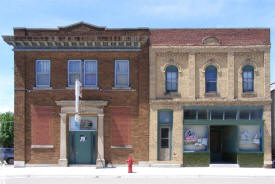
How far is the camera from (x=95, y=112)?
20.8m

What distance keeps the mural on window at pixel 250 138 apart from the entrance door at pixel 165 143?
4444mm

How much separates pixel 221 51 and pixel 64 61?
32.4ft

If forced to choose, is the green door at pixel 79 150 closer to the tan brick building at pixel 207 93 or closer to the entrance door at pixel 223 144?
the tan brick building at pixel 207 93

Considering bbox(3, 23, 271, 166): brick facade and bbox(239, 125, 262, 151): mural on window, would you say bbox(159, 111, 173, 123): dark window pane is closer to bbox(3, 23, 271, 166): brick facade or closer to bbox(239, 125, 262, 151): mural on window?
bbox(3, 23, 271, 166): brick facade

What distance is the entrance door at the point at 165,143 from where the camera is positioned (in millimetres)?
21188

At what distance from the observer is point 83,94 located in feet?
69.5

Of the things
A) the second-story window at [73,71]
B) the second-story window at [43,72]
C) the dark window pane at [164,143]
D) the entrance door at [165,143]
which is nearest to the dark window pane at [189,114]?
the entrance door at [165,143]

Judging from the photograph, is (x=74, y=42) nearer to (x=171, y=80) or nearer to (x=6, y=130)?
(x=171, y=80)

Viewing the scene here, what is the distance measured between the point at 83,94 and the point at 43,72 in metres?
2.96

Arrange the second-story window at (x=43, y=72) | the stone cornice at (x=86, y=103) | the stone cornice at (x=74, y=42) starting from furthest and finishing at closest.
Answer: the second-story window at (x=43, y=72) < the stone cornice at (x=74, y=42) < the stone cornice at (x=86, y=103)

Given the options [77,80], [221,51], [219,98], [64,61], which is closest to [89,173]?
[77,80]

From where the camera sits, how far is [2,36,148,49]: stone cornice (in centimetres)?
2086

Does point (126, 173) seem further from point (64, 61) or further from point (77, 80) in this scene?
point (64, 61)

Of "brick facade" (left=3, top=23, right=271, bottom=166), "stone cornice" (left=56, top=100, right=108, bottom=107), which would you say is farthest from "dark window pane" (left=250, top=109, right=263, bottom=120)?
"stone cornice" (left=56, top=100, right=108, bottom=107)
